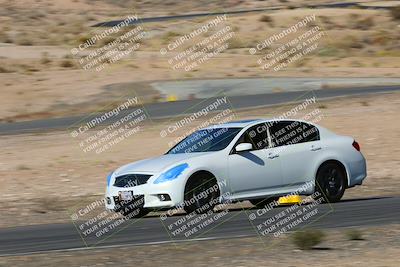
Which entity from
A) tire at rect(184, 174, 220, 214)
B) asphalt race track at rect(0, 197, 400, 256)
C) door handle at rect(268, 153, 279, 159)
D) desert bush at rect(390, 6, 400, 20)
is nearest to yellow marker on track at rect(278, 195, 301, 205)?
asphalt race track at rect(0, 197, 400, 256)

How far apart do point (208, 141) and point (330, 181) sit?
6.94ft

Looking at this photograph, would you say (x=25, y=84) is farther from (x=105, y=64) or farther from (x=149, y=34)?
(x=149, y=34)

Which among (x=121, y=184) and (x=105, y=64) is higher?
(x=105, y=64)

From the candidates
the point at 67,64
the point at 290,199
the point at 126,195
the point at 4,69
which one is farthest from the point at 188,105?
the point at 126,195

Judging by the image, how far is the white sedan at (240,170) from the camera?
1552 cm

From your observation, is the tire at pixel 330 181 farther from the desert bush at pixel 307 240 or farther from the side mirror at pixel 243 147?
the desert bush at pixel 307 240

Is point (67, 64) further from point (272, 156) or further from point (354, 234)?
point (354, 234)

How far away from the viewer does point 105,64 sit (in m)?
45.2

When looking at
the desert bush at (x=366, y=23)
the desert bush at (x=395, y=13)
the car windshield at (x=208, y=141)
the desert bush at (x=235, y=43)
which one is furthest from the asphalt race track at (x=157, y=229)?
the desert bush at (x=395, y=13)

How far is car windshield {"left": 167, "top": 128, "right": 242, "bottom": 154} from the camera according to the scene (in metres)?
16.3

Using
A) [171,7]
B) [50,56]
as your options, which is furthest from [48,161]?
[171,7]

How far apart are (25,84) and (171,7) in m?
53.5

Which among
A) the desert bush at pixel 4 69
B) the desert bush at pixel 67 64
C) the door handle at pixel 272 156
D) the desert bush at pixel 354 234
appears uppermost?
the desert bush at pixel 4 69

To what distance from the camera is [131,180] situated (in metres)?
15.8
